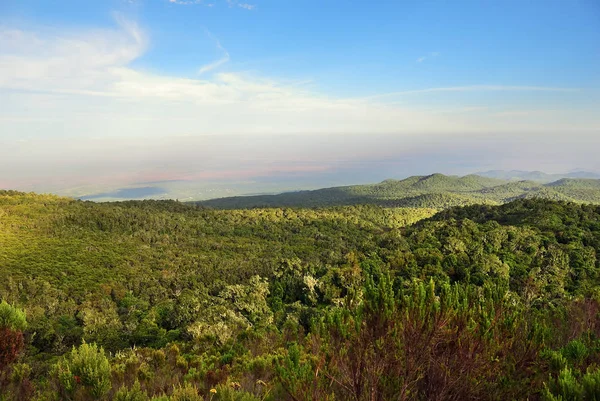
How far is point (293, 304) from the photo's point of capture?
37688 mm

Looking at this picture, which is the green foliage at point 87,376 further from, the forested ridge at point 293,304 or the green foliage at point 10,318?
the green foliage at point 10,318

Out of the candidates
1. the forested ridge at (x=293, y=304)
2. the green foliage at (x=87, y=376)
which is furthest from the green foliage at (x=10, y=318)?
the green foliage at (x=87, y=376)

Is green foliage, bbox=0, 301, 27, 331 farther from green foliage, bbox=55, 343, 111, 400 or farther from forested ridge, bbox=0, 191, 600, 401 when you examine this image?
green foliage, bbox=55, 343, 111, 400

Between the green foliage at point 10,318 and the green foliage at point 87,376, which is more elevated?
the green foliage at point 10,318

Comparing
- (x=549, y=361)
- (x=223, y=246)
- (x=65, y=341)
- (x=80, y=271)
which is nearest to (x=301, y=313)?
(x=65, y=341)

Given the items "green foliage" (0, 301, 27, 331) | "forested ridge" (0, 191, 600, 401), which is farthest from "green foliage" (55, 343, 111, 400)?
"green foliage" (0, 301, 27, 331)

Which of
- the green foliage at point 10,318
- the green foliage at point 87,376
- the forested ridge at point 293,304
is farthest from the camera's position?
the green foliage at point 10,318

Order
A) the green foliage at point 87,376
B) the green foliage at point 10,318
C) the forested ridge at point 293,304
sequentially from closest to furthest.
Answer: the forested ridge at point 293,304
the green foliage at point 87,376
the green foliage at point 10,318

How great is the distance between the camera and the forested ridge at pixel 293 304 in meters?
6.26

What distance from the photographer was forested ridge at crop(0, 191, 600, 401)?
626 cm

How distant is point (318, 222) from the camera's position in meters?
108

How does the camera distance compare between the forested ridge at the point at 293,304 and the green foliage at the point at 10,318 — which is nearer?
the forested ridge at the point at 293,304

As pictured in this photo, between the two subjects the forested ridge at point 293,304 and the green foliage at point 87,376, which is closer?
the forested ridge at point 293,304

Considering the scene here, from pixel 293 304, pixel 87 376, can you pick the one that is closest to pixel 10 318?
pixel 87 376
